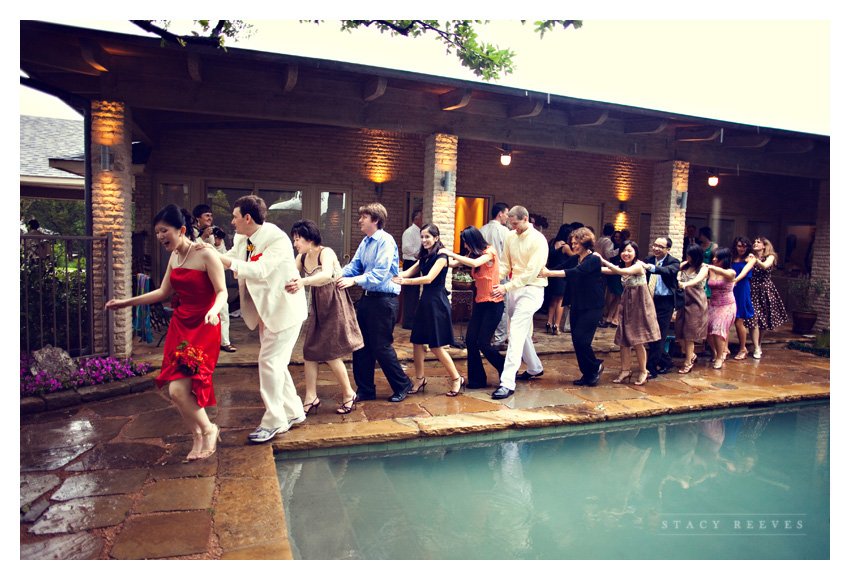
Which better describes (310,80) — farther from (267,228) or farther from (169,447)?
(169,447)

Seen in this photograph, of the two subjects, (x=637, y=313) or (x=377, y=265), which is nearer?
(x=377, y=265)

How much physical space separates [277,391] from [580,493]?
2267mm

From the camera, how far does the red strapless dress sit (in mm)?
3605

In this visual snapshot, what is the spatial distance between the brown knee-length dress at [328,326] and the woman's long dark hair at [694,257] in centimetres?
440

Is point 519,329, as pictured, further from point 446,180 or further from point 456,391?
point 446,180

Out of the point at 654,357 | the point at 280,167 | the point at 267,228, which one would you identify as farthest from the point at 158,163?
the point at 654,357

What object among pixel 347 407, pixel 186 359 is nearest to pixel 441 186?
pixel 347 407

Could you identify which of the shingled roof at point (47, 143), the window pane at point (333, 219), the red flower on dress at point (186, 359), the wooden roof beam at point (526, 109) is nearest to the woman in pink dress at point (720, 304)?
the wooden roof beam at point (526, 109)

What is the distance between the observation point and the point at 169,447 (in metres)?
4.01

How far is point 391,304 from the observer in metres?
4.95

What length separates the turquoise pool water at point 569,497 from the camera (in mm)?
3143

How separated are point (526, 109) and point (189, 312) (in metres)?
6.31

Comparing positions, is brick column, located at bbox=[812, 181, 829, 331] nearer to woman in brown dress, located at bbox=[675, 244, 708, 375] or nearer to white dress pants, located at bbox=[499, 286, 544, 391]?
woman in brown dress, located at bbox=[675, 244, 708, 375]

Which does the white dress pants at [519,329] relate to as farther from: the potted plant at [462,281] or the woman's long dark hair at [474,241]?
the potted plant at [462,281]
